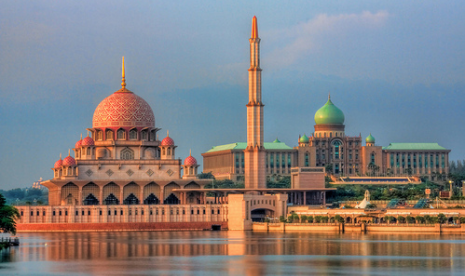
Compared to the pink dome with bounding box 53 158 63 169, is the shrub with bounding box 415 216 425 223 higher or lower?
lower

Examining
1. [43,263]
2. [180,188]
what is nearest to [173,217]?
[180,188]

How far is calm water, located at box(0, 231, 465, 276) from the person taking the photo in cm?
7325

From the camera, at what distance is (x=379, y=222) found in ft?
402

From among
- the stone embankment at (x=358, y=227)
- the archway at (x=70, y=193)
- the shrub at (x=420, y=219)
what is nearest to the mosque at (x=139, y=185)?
the archway at (x=70, y=193)

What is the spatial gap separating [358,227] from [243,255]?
38.5 m

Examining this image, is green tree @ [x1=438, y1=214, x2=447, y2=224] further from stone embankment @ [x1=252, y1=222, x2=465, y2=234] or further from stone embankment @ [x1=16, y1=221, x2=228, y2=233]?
stone embankment @ [x1=16, y1=221, x2=228, y2=233]

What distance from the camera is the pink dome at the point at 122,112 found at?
141625mm

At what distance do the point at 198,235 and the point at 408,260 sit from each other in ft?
145

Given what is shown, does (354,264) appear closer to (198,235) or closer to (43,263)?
(43,263)

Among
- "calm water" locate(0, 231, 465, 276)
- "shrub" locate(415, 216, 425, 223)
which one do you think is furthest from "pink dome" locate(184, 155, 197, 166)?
"shrub" locate(415, 216, 425, 223)

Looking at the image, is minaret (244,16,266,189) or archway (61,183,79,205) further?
minaret (244,16,266,189)

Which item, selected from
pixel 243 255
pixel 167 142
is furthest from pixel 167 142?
pixel 243 255

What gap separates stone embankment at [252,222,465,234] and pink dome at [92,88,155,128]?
2247 centimetres

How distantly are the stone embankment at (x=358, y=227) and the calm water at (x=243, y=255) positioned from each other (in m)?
5.18
